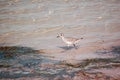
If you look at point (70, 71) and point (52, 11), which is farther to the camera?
point (52, 11)

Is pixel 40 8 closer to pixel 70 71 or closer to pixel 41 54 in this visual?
pixel 41 54

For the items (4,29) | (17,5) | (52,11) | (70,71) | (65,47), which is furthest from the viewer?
(17,5)

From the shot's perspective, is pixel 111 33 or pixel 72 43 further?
pixel 111 33

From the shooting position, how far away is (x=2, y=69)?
885cm

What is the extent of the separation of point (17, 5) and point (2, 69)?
1038 centimetres

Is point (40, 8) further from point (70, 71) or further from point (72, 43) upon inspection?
point (70, 71)

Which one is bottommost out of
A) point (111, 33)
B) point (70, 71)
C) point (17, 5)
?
point (17, 5)

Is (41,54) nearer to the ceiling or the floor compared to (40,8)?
nearer to the ceiling

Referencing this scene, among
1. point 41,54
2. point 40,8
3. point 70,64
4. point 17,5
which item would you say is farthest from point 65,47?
point 17,5

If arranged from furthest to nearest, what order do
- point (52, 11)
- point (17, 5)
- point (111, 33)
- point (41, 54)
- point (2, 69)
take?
point (17, 5) < point (52, 11) < point (111, 33) < point (41, 54) < point (2, 69)

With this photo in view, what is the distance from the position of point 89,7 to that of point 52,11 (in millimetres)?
2283

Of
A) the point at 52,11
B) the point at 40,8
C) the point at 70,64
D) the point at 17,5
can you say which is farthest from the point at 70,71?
the point at 17,5

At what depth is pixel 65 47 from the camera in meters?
11.0

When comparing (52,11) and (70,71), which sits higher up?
(70,71)
